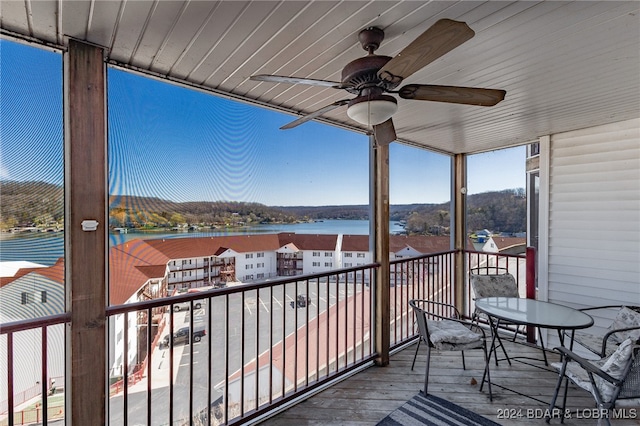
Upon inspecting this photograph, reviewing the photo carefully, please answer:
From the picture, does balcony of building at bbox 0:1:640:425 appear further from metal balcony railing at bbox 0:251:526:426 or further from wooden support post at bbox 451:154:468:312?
wooden support post at bbox 451:154:468:312

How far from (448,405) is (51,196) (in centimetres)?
310

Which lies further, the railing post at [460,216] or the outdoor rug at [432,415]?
the railing post at [460,216]

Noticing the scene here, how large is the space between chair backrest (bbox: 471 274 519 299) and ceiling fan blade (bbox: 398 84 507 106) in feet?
8.06

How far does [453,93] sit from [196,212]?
5.65 ft

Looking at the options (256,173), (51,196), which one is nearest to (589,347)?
(256,173)

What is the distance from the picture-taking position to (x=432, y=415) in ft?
7.63

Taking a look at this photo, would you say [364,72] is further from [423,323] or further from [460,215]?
[460,215]

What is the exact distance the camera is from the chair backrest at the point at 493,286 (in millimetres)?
3393

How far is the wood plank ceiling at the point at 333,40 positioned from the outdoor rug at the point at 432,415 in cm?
249

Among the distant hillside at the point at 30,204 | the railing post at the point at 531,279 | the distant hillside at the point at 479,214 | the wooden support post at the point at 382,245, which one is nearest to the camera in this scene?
the distant hillside at the point at 30,204

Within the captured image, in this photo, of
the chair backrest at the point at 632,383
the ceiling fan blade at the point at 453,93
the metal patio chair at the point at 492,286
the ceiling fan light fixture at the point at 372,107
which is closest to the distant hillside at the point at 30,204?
the ceiling fan light fixture at the point at 372,107

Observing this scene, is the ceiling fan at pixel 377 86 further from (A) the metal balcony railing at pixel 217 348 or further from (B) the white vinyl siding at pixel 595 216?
(B) the white vinyl siding at pixel 595 216

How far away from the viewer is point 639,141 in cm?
294

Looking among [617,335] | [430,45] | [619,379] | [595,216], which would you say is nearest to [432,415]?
[619,379]
